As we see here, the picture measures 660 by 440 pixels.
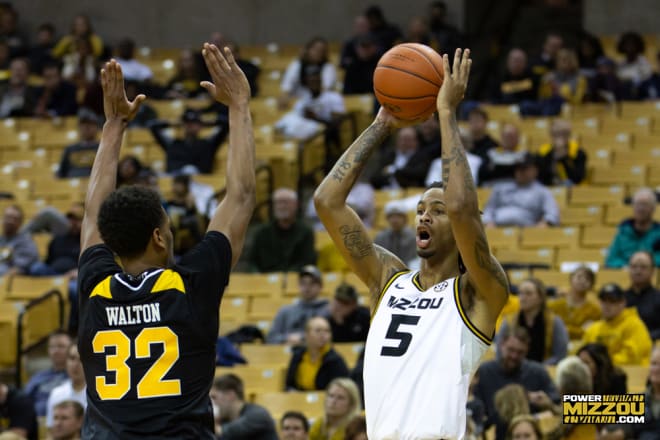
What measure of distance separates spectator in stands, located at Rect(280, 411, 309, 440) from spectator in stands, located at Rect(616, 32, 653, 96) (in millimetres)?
7853

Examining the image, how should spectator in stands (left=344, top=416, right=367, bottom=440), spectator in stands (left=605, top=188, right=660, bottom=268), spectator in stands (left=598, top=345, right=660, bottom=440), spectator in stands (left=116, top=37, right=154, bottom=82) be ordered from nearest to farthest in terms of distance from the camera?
spectator in stands (left=598, top=345, right=660, bottom=440) < spectator in stands (left=344, top=416, right=367, bottom=440) < spectator in stands (left=605, top=188, right=660, bottom=268) < spectator in stands (left=116, top=37, right=154, bottom=82)

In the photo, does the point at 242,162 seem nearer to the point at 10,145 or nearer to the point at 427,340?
the point at 427,340

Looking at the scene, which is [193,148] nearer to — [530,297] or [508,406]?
[530,297]

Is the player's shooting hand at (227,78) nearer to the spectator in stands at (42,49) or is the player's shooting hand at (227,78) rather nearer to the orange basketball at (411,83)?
the orange basketball at (411,83)

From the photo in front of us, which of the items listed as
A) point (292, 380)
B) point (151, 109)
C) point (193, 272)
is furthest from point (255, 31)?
point (193, 272)

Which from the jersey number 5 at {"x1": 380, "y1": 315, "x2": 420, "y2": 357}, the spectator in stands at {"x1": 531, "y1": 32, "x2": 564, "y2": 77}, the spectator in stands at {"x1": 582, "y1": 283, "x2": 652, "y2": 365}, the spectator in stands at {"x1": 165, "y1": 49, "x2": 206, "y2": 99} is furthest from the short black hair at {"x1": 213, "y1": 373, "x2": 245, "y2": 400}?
the spectator in stands at {"x1": 165, "y1": 49, "x2": 206, "y2": 99}

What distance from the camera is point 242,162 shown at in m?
4.69

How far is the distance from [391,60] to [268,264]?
24.1 feet

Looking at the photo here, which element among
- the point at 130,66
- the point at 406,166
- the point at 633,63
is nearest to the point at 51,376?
the point at 406,166

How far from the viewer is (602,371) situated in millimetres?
8695

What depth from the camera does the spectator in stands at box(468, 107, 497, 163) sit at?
1346 centimetres

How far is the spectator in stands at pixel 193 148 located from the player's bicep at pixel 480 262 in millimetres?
9698

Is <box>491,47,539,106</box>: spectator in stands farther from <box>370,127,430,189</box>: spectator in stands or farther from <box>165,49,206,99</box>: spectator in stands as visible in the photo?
<box>165,49,206,99</box>: spectator in stands

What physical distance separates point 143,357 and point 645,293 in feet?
22.5
